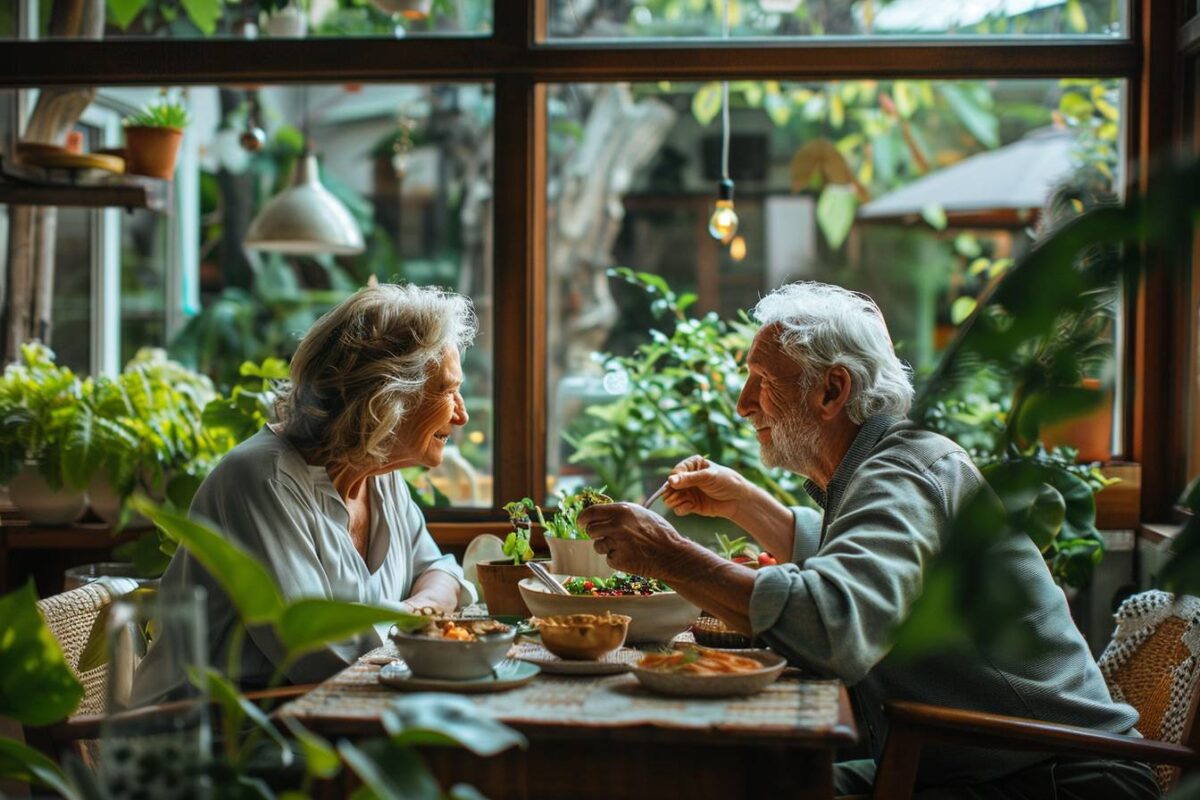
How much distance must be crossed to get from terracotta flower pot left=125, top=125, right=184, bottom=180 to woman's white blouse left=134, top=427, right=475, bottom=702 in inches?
59.3

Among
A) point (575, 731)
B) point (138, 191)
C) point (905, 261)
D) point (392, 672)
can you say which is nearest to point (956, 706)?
point (575, 731)

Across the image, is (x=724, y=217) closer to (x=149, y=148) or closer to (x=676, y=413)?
(x=676, y=413)

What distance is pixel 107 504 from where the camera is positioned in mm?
3150

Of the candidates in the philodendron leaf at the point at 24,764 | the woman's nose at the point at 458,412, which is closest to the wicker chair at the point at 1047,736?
the woman's nose at the point at 458,412

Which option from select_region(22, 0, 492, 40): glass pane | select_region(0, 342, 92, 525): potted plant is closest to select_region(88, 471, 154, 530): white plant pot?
select_region(0, 342, 92, 525): potted plant

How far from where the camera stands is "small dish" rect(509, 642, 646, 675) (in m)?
1.82

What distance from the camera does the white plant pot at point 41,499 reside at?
3143 mm

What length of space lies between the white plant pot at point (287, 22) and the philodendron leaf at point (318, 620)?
2832mm

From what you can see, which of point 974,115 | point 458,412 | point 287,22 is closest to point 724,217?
point 458,412

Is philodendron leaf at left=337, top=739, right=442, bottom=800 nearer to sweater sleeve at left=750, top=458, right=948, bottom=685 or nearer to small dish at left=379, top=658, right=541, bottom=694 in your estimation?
small dish at left=379, top=658, right=541, bottom=694

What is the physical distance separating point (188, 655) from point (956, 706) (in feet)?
4.36

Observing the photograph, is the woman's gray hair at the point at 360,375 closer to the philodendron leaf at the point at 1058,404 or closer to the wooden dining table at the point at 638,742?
the wooden dining table at the point at 638,742

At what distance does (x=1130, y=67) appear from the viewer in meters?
3.11

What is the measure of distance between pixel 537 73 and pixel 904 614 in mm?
1837
